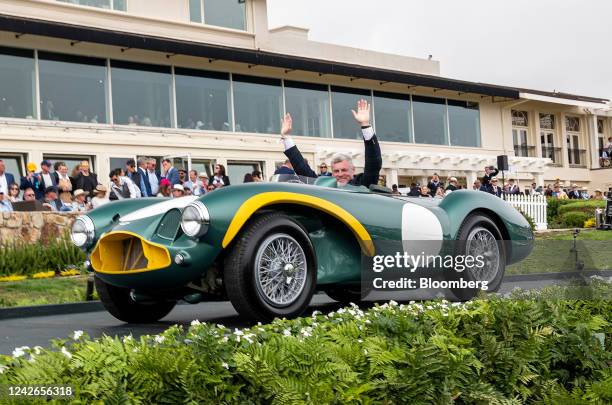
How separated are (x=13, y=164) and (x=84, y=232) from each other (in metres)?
14.3

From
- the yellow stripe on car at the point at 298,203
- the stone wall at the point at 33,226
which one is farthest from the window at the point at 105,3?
the yellow stripe on car at the point at 298,203

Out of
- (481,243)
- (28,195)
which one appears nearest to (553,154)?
(28,195)

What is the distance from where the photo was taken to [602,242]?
4.57 meters

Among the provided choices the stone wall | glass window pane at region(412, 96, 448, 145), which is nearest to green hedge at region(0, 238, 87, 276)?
the stone wall

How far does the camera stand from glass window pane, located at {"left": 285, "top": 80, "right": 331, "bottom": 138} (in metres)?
29.2

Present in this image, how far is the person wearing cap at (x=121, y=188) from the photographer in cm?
1603

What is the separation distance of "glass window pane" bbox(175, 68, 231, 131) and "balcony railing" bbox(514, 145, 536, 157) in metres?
19.0

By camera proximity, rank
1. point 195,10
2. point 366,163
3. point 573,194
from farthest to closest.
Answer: point 573,194, point 195,10, point 366,163

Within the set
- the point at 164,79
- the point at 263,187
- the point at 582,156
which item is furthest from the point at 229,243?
the point at 582,156

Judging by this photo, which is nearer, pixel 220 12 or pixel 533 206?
pixel 220 12

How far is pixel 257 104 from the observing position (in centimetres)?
2794

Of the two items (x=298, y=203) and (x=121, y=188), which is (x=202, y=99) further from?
(x=298, y=203)

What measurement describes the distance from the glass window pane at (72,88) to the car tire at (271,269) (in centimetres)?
1701

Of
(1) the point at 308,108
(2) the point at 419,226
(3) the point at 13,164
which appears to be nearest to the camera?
(2) the point at 419,226
